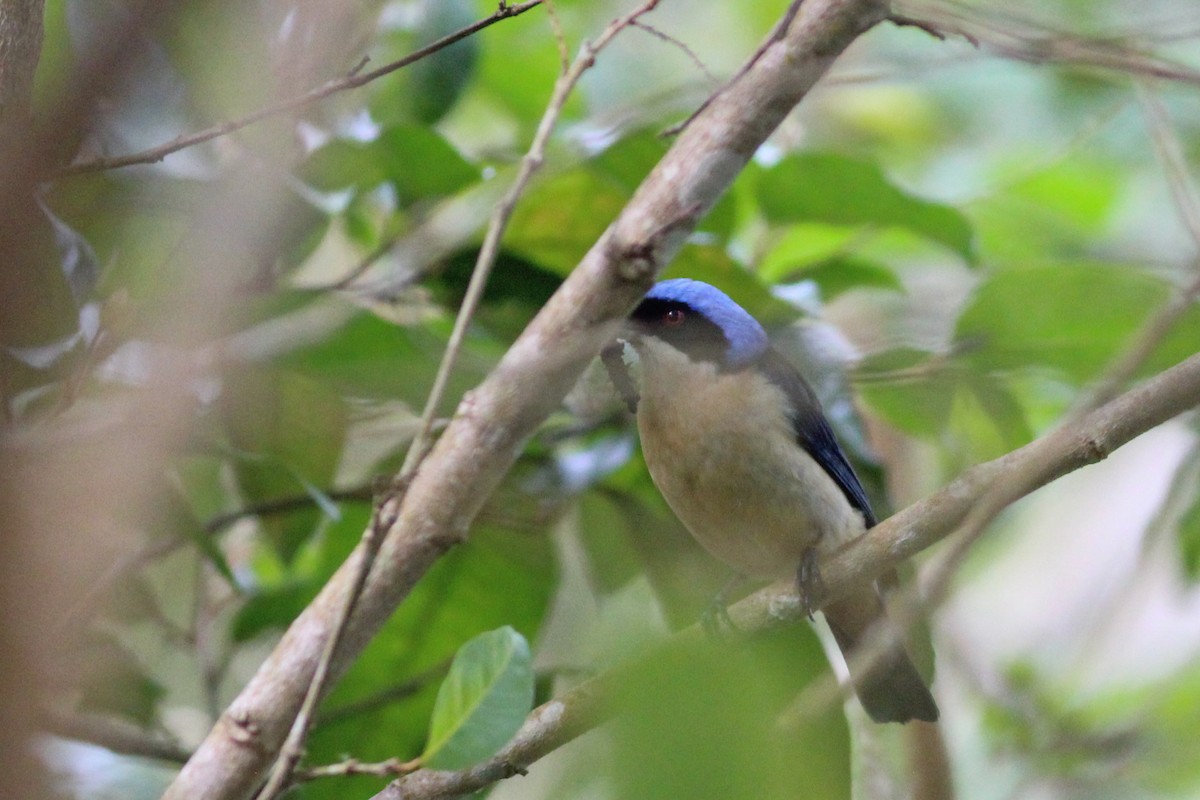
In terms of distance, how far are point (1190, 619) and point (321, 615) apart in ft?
18.0

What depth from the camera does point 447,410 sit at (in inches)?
128

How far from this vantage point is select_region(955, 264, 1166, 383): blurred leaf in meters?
3.27

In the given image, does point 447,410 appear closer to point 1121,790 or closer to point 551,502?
point 551,502

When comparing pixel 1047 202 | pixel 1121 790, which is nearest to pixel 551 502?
pixel 1121 790

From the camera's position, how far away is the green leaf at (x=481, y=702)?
170cm

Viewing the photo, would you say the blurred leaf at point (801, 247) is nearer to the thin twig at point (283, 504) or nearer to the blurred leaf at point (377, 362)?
the blurred leaf at point (377, 362)

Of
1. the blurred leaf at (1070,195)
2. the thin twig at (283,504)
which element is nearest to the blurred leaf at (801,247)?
the blurred leaf at (1070,195)

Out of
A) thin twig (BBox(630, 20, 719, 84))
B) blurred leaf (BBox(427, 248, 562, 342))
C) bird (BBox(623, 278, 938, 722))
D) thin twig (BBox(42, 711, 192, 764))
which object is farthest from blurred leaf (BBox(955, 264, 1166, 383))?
thin twig (BBox(42, 711, 192, 764))

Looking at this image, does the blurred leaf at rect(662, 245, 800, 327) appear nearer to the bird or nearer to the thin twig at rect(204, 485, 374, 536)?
the bird

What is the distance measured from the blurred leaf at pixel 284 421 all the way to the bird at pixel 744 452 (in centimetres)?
83

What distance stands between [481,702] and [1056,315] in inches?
86.8

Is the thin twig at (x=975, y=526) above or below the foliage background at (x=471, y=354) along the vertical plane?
above

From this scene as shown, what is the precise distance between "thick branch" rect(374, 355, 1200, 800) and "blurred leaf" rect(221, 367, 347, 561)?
1.23 m

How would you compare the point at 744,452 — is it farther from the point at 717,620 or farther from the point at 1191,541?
the point at 1191,541
